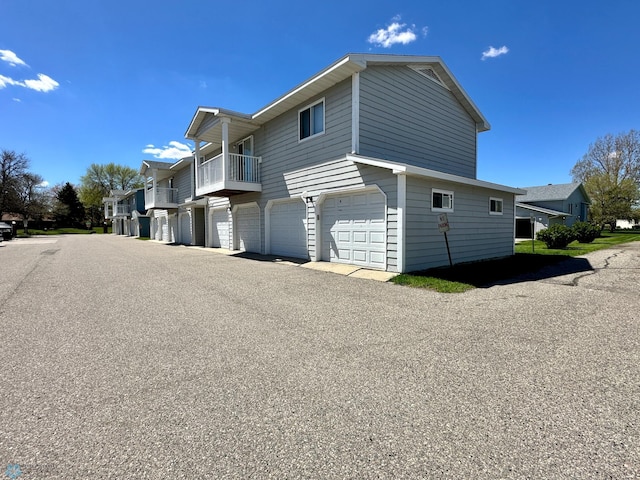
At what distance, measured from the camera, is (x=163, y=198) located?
78.3 feet

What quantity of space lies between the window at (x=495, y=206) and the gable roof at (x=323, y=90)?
4.16m

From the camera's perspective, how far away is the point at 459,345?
12.8 ft

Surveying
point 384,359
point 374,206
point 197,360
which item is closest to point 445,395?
point 384,359

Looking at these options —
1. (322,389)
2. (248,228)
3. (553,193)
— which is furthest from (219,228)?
(553,193)

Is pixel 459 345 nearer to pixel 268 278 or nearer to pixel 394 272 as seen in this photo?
pixel 394 272

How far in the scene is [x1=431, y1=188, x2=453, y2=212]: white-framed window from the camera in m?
9.52

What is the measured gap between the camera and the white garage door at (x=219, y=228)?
17344 mm

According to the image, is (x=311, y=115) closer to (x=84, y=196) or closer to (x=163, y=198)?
(x=163, y=198)

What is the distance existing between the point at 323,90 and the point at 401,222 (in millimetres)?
5460

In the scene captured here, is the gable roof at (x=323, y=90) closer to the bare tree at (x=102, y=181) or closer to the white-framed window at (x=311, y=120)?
the white-framed window at (x=311, y=120)

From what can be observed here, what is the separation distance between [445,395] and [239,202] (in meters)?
14.0

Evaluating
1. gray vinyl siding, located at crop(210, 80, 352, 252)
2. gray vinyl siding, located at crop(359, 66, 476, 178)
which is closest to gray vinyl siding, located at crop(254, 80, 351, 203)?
gray vinyl siding, located at crop(210, 80, 352, 252)

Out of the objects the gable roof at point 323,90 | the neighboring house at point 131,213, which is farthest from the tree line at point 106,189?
the gable roof at point 323,90

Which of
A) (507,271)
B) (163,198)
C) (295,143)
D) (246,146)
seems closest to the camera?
(507,271)
